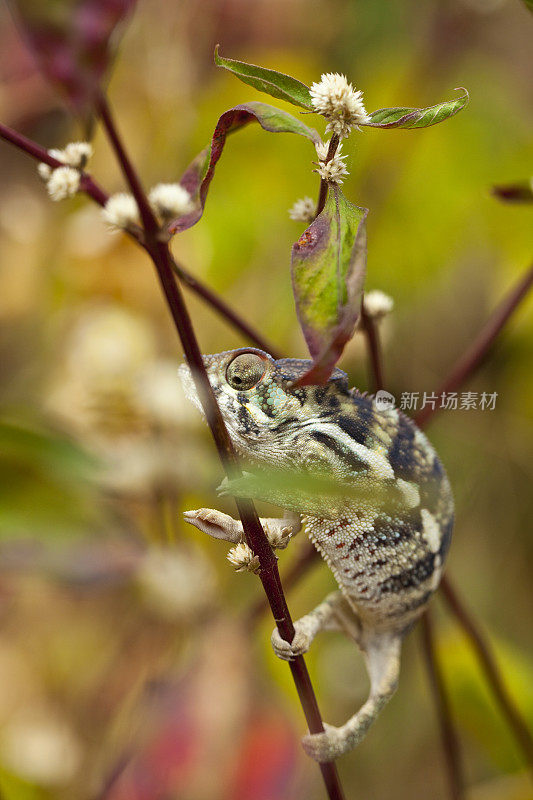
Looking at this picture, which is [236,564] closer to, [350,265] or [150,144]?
[350,265]

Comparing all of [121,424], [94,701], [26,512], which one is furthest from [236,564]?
[94,701]

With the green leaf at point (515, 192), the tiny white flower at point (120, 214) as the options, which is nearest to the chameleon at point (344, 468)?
the tiny white flower at point (120, 214)

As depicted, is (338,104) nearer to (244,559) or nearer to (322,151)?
(322,151)

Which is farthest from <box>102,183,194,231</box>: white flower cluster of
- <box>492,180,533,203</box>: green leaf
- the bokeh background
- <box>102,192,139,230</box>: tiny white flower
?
<box>492,180,533,203</box>: green leaf

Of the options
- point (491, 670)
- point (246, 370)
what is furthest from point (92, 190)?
point (491, 670)

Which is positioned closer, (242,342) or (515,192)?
(515,192)

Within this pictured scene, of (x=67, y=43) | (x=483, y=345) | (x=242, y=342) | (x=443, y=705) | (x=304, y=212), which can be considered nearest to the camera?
(x=67, y=43)

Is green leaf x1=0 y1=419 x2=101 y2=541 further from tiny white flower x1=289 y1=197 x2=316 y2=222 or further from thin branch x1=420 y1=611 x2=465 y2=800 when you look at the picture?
thin branch x1=420 y1=611 x2=465 y2=800
